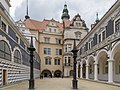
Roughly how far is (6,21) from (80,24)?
34906 millimetres

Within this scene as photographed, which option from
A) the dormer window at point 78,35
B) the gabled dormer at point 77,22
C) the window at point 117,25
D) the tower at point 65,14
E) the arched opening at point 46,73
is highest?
the tower at point 65,14

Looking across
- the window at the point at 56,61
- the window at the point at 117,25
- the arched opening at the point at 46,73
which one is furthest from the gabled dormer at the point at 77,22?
the window at the point at 117,25

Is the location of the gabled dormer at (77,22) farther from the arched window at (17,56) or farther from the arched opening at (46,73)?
the arched window at (17,56)

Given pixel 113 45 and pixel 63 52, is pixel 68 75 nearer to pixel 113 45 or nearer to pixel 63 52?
pixel 63 52

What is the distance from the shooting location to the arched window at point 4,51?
690 inches

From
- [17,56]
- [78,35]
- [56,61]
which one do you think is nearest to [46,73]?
[56,61]

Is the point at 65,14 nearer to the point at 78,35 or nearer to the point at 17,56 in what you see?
the point at 78,35

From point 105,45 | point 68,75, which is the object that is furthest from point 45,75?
point 105,45

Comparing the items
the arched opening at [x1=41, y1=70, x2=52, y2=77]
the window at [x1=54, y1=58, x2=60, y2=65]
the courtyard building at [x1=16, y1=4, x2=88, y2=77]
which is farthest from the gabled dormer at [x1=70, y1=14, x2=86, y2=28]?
the arched opening at [x1=41, y1=70, x2=52, y2=77]

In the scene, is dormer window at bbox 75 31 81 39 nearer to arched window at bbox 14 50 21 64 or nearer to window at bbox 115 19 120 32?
arched window at bbox 14 50 21 64

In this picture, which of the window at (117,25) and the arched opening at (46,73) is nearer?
the window at (117,25)

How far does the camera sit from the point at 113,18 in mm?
21188

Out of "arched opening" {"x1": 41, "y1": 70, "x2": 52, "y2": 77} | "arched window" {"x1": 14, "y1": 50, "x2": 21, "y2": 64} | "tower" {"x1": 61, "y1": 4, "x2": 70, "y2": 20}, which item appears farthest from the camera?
"tower" {"x1": 61, "y1": 4, "x2": 70, "y2": 20}

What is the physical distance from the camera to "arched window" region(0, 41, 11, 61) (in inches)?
690
